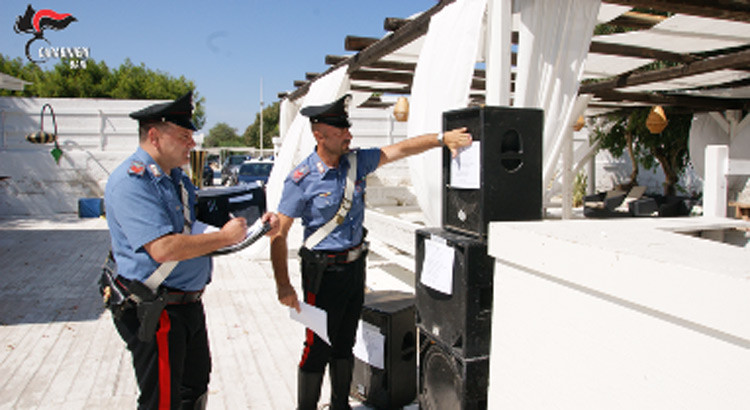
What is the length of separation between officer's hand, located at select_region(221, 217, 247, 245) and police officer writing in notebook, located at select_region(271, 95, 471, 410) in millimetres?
578

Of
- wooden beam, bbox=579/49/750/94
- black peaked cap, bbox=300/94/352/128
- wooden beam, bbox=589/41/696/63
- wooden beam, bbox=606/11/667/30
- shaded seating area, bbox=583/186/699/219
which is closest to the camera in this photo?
black peaked cap, bbox=300/94/352/128

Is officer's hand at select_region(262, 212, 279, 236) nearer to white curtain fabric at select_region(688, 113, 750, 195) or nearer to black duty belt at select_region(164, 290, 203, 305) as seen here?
black duty belt at select_region(164, 290, 203, 305)

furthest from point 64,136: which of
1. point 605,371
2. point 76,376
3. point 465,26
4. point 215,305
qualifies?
point 605,371

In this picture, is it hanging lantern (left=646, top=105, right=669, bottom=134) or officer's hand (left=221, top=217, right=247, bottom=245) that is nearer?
officer's hand (left=221, top=217, right=247, bottom=245)

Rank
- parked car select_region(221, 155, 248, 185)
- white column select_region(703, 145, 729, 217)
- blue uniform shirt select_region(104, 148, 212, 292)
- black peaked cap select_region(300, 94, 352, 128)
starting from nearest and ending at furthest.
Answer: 1. blue uniform shirt select_region(104, 148, 212, 292)
2. black peaked cap select_region(300, 94, 352, 128)
3. white column select_region(703, 145, 729, 217)
4. parked car select_region(221, 155, 248, 185)

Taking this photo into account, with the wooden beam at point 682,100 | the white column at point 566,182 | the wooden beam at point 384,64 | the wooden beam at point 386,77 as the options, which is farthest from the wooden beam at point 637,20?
the wooden beam at point 682,100

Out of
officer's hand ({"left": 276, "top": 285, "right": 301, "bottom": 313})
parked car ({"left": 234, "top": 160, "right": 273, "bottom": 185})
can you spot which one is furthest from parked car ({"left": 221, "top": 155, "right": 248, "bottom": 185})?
officer's hand ({"left": 276, "top": 285, "right": 301, "bottom": 313})

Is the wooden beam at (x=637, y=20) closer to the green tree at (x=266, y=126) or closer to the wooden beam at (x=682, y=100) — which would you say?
the wooden beam at (x=682, y=100)

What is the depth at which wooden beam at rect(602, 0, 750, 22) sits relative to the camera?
3.89m

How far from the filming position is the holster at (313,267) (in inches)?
107

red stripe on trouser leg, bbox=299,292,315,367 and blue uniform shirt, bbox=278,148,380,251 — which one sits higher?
blue uniform shirt, bbox=278,148,380,251

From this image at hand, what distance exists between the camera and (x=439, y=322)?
2.37 metres

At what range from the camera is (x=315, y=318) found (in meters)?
2.56

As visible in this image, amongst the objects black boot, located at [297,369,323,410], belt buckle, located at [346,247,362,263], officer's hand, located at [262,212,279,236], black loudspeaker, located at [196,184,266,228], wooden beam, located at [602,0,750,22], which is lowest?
black boot, located at [297,369,323,410]
